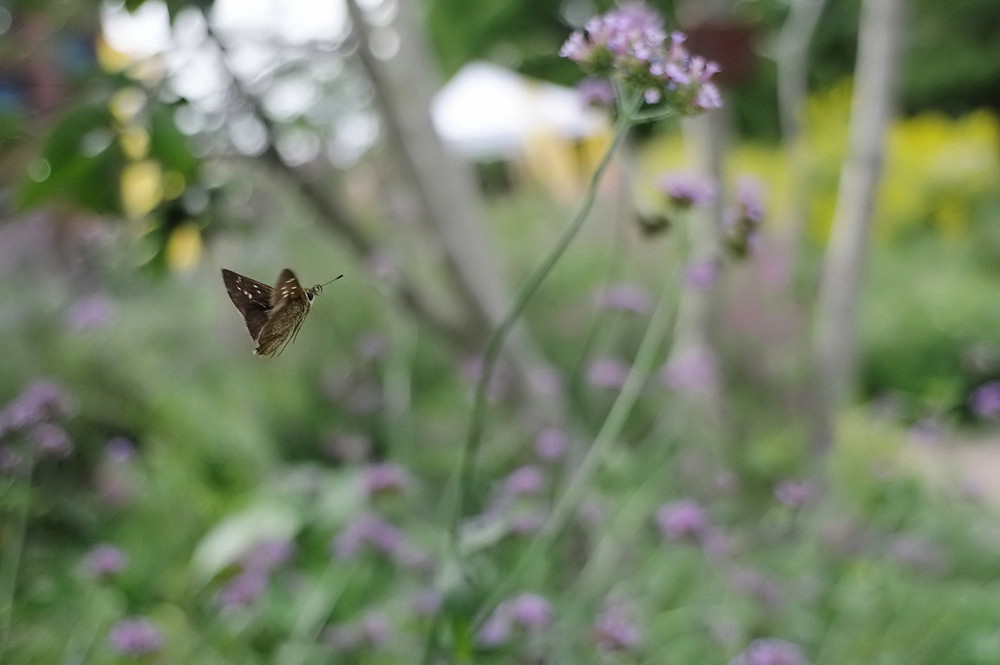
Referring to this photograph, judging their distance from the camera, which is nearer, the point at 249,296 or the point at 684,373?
the point at 249,296

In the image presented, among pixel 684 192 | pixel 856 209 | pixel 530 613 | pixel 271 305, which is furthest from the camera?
pixel 856 209

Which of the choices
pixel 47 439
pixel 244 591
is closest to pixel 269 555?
pixel 244 591

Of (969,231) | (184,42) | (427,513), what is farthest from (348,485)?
(969,231)

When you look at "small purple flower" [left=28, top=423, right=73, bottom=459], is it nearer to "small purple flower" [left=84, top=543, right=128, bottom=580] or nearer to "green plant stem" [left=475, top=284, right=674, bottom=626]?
"small purple flower" [left=84, top=543, right=128, bottom=580]

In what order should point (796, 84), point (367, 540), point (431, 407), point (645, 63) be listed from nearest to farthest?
point (645, 63) → point (367, 540) → point (796, 84) → point (431, 407)

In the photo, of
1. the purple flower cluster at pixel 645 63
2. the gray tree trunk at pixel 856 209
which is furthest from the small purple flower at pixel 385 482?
the gray tree trunk at pixel 856 209

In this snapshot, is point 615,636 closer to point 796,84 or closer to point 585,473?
point 585,473

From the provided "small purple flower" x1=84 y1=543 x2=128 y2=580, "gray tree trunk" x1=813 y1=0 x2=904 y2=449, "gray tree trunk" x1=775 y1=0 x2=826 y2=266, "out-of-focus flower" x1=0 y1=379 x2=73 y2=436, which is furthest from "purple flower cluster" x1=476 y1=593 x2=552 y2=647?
"gray tree trunk" x1=775 y1=0 x2=826 y2=266

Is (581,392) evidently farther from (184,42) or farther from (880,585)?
(184,42)
